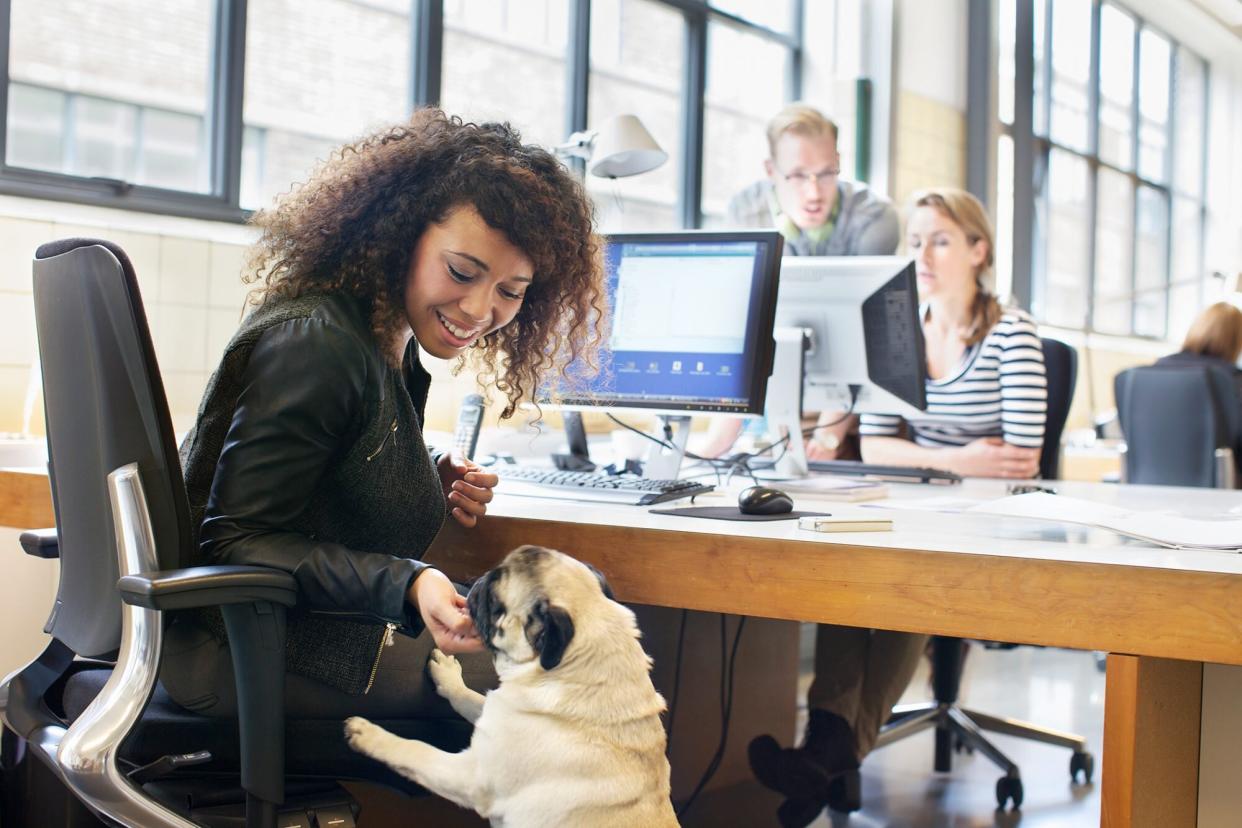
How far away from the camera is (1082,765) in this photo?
2.84 meters

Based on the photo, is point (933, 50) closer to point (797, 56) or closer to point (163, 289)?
point (797, 56)

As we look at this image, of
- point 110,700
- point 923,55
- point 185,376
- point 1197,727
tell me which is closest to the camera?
point 110,700

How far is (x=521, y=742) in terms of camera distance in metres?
1.24

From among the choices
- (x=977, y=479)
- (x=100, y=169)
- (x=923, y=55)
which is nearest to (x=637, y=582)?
(x=977, y=479)

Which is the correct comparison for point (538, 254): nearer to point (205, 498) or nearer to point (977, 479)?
point (205, 498)

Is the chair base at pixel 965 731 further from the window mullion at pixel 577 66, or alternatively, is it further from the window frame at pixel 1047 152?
the window frame at pixel 1047 152

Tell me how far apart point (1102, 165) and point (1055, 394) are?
5.85 meters

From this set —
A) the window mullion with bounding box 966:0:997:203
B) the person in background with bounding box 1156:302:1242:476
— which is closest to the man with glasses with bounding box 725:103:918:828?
the person in background with bounding box 1156:302:1242:476

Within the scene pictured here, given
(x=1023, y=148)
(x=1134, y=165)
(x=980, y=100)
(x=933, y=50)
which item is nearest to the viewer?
(x=933, y=50)

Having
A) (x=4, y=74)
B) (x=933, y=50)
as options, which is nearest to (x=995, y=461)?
(x=4, y=74)

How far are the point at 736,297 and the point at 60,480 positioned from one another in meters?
1.20

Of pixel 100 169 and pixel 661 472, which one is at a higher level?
pixel 100 169

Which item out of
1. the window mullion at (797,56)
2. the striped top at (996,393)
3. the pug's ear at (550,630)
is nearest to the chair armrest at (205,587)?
the pug's ear at (550,630)

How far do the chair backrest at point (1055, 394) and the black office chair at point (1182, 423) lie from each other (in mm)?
1299
